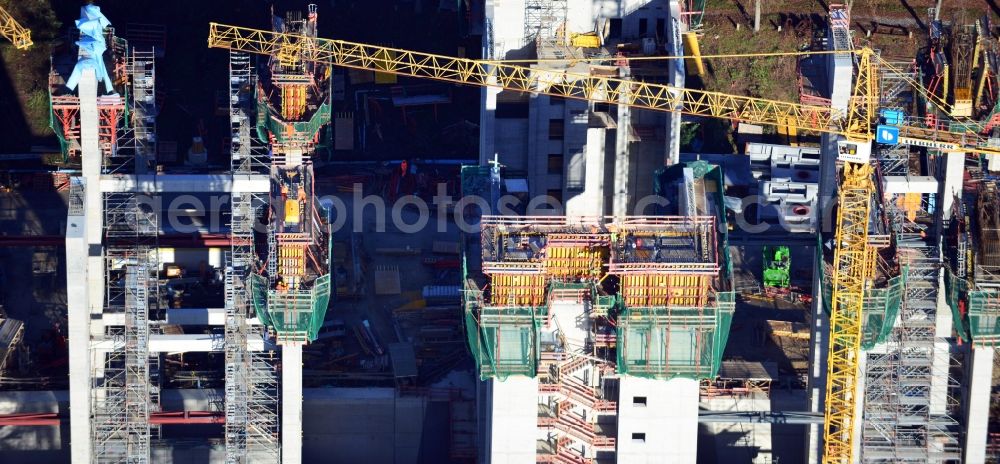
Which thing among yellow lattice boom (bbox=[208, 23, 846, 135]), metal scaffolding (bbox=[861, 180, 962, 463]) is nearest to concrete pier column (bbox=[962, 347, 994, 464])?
metal scaffolding (bbox=[861, 180, 962, 463])

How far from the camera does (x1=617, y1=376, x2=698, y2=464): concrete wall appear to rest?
13600cm

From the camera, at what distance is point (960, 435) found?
145875 millimetres

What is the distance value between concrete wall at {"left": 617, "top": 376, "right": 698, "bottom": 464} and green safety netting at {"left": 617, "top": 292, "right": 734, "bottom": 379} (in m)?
2.09

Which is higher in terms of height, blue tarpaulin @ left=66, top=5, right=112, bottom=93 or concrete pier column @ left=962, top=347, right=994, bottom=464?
blue tarpaulin @ left=66, top=5, right=112, bottom=93

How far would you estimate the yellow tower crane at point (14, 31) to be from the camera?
16412cm

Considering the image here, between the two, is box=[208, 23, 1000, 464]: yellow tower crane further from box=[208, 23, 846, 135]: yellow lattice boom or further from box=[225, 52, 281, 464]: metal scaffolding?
box=[225, 52, 281, 464]: metal scaffolding

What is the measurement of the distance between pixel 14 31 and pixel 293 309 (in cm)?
3745

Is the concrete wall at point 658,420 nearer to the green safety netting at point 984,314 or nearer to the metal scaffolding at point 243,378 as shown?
the green safety netting at point 984,314

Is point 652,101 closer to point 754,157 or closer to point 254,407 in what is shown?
point 754,157

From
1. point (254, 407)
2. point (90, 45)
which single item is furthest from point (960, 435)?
point (90, 45)

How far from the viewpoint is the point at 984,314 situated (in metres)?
141

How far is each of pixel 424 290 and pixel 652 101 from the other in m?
19.3

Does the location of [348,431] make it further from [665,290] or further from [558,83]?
[665,290]

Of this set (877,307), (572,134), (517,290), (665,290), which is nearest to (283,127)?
(572,134)
